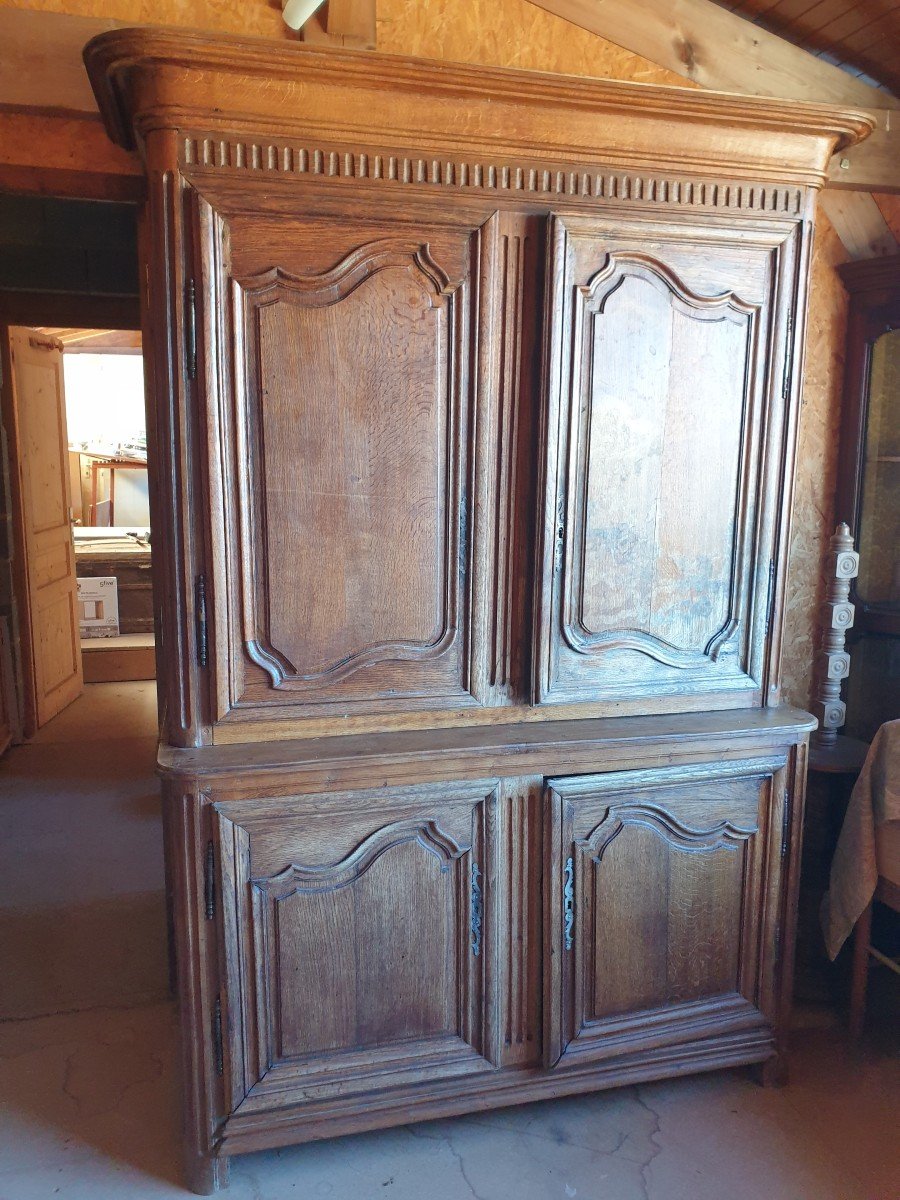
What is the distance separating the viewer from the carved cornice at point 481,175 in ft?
5.18

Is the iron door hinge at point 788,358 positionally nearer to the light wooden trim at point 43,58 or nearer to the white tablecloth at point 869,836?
the white tablecloth at point 869,836

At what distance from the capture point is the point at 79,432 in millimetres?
10359

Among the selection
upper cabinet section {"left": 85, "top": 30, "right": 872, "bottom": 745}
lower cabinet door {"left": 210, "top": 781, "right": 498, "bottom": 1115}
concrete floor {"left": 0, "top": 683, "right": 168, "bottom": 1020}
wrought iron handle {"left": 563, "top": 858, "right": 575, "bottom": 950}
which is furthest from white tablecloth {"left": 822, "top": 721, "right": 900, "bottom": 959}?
concrete floor {"left": 0, "top": 683, "right": 168, "bottom": 1020}

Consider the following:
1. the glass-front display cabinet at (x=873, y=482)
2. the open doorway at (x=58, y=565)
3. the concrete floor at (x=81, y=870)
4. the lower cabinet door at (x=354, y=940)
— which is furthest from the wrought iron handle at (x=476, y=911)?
the open doorway at (x=58, y=565)

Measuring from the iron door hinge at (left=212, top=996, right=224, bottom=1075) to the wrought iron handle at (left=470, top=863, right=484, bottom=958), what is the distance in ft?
1.76

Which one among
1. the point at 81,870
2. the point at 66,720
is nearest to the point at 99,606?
the point at 66,720

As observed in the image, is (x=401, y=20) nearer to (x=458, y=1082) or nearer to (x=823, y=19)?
(x=823, y=19)

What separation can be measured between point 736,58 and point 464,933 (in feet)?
7.43

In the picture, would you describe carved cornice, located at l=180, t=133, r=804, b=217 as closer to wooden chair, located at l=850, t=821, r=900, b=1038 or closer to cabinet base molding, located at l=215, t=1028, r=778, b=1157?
wooden chair, located at l=850, t=821, r=900, b=1038

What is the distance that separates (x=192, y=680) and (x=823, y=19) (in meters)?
2.23

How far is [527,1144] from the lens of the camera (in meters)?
1.93

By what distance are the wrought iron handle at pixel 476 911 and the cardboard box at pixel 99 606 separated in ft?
17.3

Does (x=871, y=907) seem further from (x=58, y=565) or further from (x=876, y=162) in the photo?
(x=58, y=565)

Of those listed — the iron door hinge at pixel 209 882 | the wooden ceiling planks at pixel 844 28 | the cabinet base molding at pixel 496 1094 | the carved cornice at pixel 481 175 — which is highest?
the wooden ceiling planks at pixel 844 28
